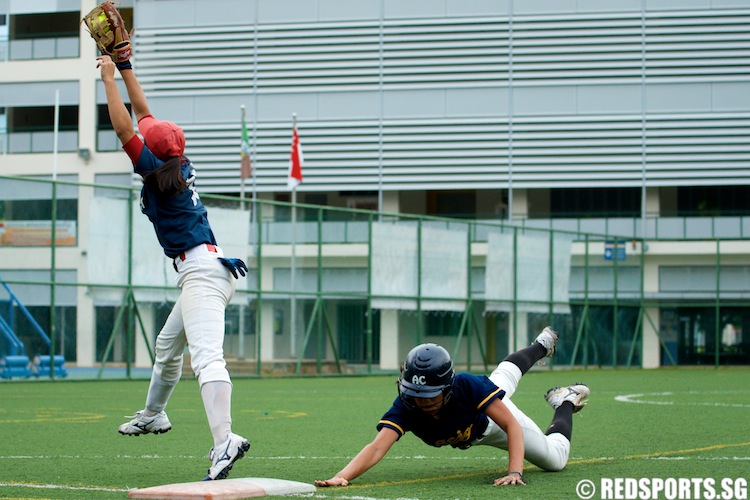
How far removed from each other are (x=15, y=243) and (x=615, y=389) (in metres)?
9.94

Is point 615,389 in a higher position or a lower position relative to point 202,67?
lower

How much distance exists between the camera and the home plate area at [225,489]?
17.6 feet

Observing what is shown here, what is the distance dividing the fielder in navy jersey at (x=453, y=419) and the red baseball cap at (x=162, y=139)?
1.64 metres

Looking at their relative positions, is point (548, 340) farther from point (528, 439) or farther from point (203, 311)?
point (203, 311)

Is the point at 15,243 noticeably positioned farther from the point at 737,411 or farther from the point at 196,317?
the point at 196,317

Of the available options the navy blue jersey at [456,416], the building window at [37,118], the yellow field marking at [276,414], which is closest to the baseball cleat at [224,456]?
the navy blue jersey at [456,416]

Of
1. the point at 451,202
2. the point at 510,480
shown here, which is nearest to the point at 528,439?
the point at 510,480

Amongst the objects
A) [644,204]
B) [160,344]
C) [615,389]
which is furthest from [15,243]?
[644,204]

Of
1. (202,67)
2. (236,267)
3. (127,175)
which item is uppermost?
(202,67)

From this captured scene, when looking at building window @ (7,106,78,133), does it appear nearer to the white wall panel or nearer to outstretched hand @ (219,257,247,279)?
the white wall panel

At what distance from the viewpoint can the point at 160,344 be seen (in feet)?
21.6

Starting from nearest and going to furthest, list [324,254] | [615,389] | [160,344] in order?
[160,344]
[615,389]
[324,254]

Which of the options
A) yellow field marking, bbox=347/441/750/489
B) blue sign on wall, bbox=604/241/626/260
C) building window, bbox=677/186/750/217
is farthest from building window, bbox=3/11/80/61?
yellow field marking, bbox=347/441/750/489

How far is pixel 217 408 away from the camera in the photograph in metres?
5.89
